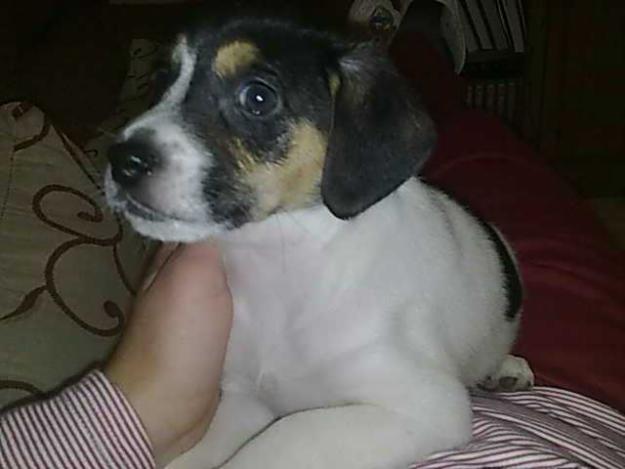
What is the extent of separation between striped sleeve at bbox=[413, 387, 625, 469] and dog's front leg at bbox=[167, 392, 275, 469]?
10.9 inches

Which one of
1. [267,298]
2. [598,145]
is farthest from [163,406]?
[598,145]

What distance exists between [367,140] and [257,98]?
145mm

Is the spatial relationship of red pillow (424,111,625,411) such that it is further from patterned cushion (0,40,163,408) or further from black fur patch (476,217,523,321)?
patterned cushion (0,40,163,408)

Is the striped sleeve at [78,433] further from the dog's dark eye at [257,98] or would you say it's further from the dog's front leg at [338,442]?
the dog's dark eye at [257,98]

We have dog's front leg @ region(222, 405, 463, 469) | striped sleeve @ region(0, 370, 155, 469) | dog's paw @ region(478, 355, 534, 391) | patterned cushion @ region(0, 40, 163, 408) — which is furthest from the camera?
dog's paw @ region(478, 355, 534, 391)

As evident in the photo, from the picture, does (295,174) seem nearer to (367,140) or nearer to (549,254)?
(367,140)

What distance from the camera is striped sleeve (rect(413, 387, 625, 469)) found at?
1351 millimetres

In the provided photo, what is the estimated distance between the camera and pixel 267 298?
152cm

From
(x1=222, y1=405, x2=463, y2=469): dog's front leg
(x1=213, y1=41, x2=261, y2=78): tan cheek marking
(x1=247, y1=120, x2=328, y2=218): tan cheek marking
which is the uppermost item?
(x1=213, y1=41, x2=261, y2=78): tan cheek marking

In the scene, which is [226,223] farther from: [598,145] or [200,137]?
[598,145]

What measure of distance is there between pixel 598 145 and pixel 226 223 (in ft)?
10.7

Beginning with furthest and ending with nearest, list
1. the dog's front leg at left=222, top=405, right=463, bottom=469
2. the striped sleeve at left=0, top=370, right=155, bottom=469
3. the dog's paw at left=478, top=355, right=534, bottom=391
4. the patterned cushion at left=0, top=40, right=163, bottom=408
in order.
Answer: the dog's paw at left=478, top=355, right=534, bottom=391, the patterned cushion at left=0, top=40, right=163, bottom=408, the dog's front leg at left=222, top=405, right=463, bottom=469, the striped sleeve at left=0, top=370, right=155, bottom=469

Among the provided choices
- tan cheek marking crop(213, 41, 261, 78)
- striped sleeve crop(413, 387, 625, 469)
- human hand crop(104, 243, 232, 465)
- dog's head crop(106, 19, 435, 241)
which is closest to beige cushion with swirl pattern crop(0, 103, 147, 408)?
human hand crop(104, 243, 232, 465)

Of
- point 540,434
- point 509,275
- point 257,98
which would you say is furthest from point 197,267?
point 509,275
